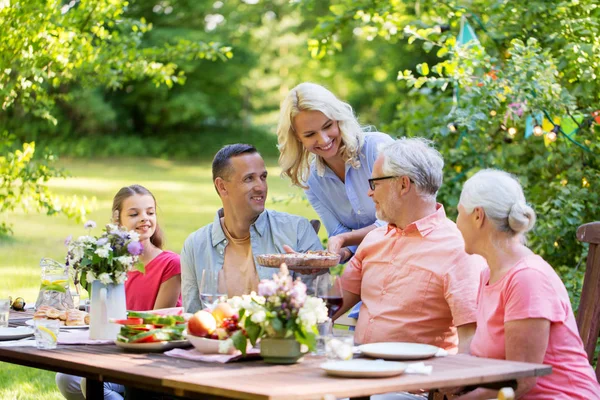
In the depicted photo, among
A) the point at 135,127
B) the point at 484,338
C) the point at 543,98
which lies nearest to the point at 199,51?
the point at 543,98

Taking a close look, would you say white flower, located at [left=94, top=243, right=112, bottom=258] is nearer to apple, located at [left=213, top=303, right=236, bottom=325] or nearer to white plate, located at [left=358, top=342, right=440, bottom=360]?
apple, located at [left=213, top=303, right=236, bottom=325]

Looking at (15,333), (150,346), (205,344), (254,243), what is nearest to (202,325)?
(205,344)

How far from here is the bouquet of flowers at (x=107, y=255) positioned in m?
2.88

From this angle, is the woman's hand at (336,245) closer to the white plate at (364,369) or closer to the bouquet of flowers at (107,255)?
the bouquet of flowers at (107,255)

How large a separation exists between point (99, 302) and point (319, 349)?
0.75 meters

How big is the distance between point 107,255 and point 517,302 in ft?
4.00

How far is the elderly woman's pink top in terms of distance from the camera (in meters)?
2.56

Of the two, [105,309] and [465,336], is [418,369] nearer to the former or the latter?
[465,336]

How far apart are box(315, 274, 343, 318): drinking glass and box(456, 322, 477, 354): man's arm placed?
54cm

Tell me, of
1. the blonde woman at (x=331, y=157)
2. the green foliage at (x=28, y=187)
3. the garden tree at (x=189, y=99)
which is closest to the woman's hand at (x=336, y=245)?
the blonde woman at (x=331, y=157)

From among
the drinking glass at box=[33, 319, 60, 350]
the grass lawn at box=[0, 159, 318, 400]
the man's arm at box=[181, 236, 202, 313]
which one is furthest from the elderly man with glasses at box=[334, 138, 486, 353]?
the grass lawn at box=[0, 159, 318, 400]

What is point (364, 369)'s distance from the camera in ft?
7.36

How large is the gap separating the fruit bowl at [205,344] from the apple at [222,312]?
58 mm

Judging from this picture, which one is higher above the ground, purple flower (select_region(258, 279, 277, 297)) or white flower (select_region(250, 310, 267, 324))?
purple flower (select_region(258, 279, 277, 297))
